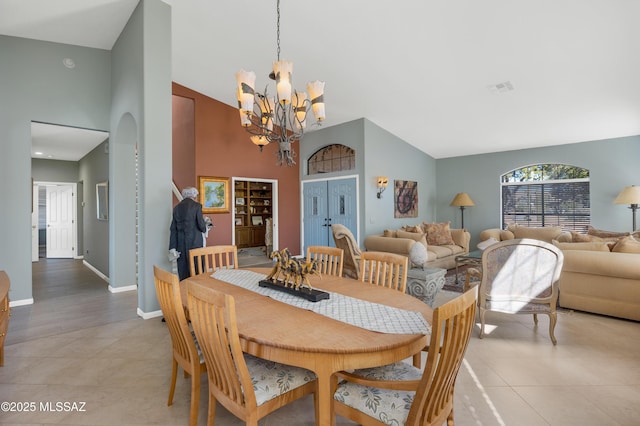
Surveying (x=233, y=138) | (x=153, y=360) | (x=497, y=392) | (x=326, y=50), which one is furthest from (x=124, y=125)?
(x=497, y=392)

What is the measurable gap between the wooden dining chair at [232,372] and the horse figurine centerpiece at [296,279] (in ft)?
1.42

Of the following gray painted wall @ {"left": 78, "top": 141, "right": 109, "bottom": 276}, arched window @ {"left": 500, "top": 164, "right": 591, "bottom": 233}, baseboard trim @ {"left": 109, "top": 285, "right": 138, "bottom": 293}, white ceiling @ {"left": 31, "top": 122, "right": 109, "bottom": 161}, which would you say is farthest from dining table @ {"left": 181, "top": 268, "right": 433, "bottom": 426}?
arched window @ {"left": 500, "top": 164, "right": 591, "bottom": 233}

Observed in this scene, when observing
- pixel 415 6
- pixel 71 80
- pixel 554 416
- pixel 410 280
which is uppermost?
pixel 415 6

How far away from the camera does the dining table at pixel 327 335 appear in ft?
4.46

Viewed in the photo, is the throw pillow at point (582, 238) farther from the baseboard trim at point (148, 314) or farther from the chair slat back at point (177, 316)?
the baseboard trim at point (148, 314)

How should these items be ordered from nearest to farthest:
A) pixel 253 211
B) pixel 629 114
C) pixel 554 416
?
1. pixel 554 416
2. pixel 629 114
3. pixel 253 211

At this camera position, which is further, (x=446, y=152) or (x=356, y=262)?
(x=446, y=152)

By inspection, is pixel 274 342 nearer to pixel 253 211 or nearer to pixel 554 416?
pixel 554 416

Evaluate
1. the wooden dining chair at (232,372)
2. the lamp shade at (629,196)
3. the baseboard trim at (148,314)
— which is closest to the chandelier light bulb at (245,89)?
the wooden dining chair at (232,372)

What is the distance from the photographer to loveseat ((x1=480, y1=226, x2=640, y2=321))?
333cm

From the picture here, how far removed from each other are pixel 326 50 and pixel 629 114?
15.9ft

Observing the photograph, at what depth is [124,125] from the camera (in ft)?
15.1

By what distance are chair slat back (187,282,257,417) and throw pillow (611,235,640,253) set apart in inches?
160

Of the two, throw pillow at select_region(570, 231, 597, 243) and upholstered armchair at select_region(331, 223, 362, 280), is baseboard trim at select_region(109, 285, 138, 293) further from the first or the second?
throw pillow at select_region(570, 231, 597, 243)
